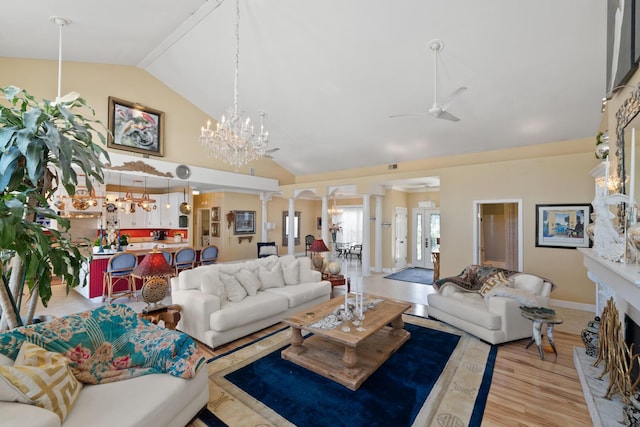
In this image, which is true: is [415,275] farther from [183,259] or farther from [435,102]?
[183,259]

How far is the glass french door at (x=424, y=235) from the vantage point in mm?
8859

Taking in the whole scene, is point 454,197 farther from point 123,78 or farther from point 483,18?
point 123,78

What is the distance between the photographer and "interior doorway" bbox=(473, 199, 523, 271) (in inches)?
228

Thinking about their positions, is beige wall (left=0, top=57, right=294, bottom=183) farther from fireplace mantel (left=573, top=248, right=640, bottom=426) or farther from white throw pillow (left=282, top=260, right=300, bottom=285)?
fireplace mantel (left=573, top=248, right=640, bottom=426)

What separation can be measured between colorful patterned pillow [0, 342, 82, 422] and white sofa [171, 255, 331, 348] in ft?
5.02

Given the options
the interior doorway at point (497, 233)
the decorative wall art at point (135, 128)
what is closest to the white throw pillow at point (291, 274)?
the interior doorway at point (497, 233)

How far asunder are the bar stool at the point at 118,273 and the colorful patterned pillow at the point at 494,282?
19.3 feet

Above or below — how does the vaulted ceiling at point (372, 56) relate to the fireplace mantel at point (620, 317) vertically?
above

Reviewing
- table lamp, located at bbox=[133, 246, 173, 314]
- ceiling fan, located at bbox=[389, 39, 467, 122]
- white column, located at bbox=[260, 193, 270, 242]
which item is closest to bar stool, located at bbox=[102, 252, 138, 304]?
table lamp, located at bbox=[133, 246, 173, 314]

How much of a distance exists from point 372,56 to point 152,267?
427cm

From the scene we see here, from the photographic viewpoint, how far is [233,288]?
374 cm

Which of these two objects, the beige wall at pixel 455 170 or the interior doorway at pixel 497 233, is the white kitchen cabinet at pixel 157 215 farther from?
the interior doorway at pixel 497 233

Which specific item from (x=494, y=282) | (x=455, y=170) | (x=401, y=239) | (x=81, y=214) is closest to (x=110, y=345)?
(x=494, y=282)

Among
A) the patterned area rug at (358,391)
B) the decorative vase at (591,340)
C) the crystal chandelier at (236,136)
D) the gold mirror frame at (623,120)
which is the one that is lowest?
the patterned area rug at (358,391)
